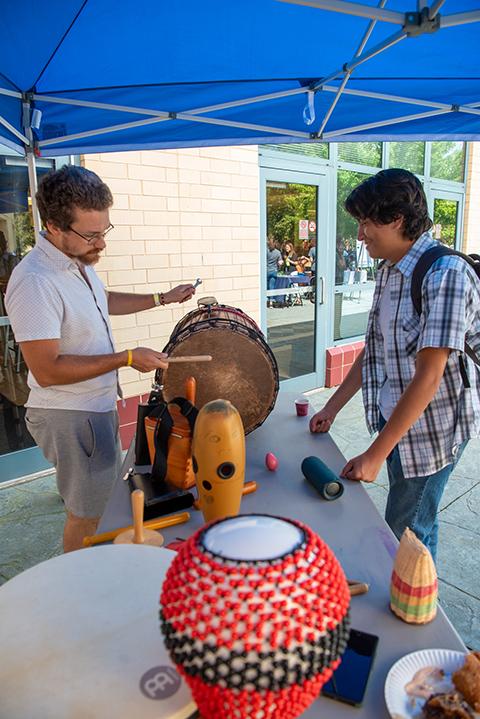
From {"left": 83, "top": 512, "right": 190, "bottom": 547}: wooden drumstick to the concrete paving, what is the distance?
1.69m

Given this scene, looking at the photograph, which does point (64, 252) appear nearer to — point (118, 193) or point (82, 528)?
point (82, 528)

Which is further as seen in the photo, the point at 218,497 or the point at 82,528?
the point at 82,528

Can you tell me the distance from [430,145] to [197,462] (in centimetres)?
773

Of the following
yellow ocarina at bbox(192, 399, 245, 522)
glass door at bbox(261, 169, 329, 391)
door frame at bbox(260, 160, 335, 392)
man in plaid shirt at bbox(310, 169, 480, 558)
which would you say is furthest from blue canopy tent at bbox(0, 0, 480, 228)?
glass door at bbox(261, 169, 329, 391)

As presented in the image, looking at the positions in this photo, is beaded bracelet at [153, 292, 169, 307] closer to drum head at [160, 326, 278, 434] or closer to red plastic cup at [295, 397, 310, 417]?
drum head at [160, 326, 278, 434]

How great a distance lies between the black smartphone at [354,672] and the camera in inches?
32.4

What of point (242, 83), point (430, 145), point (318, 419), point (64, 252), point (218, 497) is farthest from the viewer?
point (430, 145)

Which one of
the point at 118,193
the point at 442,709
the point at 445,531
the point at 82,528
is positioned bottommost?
the point at 445,531

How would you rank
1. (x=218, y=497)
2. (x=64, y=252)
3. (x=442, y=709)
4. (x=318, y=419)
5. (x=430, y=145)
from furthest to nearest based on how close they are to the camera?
(x=430, y=145), (x=318, y=419), (x=64, y=252), (x=218, y=497), (x=442, y=709)

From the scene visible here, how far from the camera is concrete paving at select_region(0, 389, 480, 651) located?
2.56 meters

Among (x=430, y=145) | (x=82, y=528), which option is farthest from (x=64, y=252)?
(x=430, y=145)

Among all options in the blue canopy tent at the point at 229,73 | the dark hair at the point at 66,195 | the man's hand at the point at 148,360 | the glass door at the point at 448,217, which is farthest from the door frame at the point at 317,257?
the man's hand at the point at 148,360

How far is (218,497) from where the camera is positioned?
121cm

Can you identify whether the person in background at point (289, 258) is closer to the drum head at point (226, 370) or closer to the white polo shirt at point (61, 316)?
the white polo shirt at point (61, 316)
